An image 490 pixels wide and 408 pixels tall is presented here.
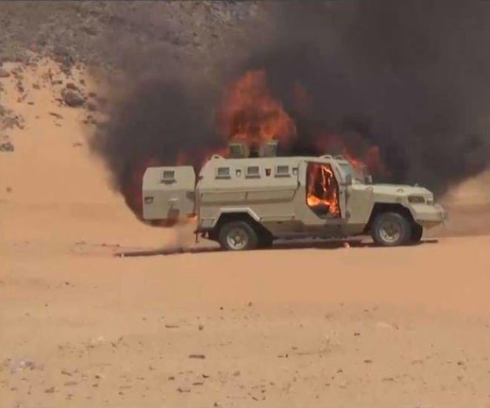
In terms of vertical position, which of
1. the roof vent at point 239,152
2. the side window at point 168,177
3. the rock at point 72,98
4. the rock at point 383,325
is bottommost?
the rock at point 383,325

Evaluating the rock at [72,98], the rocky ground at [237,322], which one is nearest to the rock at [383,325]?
the rocky ground at [237,322]

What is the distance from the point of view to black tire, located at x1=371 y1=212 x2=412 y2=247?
18.1 meters

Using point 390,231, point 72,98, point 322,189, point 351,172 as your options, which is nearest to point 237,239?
point 322,189

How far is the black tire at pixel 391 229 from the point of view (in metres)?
18.1

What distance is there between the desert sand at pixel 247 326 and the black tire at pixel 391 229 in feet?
1.88

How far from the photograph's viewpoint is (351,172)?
61.5 feet

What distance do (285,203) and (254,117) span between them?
9.14 m

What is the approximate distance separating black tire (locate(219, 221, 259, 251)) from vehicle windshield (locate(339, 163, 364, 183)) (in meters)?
1.86

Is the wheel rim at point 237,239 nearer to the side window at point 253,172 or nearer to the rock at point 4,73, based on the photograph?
the side window at point 253,172

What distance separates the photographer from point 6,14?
4031 centimetres

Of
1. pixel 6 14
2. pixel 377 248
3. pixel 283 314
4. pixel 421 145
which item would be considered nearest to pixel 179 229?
pixel 377 248

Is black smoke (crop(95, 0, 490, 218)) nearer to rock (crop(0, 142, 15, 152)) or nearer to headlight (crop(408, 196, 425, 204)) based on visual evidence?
rock (crop(0, 142, 15, 152))

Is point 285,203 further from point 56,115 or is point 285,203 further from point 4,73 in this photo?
point 4,73

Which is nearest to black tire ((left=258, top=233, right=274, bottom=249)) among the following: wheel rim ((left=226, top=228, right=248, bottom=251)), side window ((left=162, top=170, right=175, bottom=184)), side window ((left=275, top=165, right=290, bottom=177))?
wheel rim ((left=226, top=228, right=248, bottom=251))
